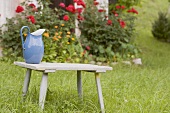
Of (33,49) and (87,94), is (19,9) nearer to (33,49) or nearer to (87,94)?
(87,94)

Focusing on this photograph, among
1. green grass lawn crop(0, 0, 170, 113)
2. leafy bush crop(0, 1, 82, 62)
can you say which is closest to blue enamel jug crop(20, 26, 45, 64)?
green grass lawn crop(0, 0, 170, 113)

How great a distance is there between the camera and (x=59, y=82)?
17.9 feet

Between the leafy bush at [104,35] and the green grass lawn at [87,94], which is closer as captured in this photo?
the green grass lawn at [87,94]

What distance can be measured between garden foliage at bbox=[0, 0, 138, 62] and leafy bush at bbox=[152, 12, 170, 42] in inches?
197

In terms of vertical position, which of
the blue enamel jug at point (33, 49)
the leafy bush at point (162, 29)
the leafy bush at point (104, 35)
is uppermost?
the blue enamel jug at point (33, 49)

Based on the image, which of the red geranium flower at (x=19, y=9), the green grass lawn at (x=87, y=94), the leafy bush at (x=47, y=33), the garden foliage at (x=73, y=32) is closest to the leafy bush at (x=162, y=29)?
the garden foliage at (x=73, y=32)

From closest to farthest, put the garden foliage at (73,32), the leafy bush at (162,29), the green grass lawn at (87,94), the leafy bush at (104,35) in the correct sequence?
the green grass lawn at (87,94) → the garden foliage at (73,32) → the leafy bush at (104,35) → the leafy bush at (162,29)

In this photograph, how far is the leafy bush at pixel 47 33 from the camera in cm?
755

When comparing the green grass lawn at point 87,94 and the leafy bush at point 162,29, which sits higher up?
the green grass lawn at point 87,94

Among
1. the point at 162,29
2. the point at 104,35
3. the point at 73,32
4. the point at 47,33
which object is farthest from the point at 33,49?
the point at 162,29

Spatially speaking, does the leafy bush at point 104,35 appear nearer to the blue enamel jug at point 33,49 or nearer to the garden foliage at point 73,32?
the garden foliage at point 73,32

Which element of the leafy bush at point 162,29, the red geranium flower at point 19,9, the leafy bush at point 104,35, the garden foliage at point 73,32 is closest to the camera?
the red geranium flower at point 19,9

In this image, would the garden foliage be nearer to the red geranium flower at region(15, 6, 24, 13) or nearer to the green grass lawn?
the red geranium flower at region(15, 6, 24, 13)

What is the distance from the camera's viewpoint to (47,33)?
A: 24.8 ft
